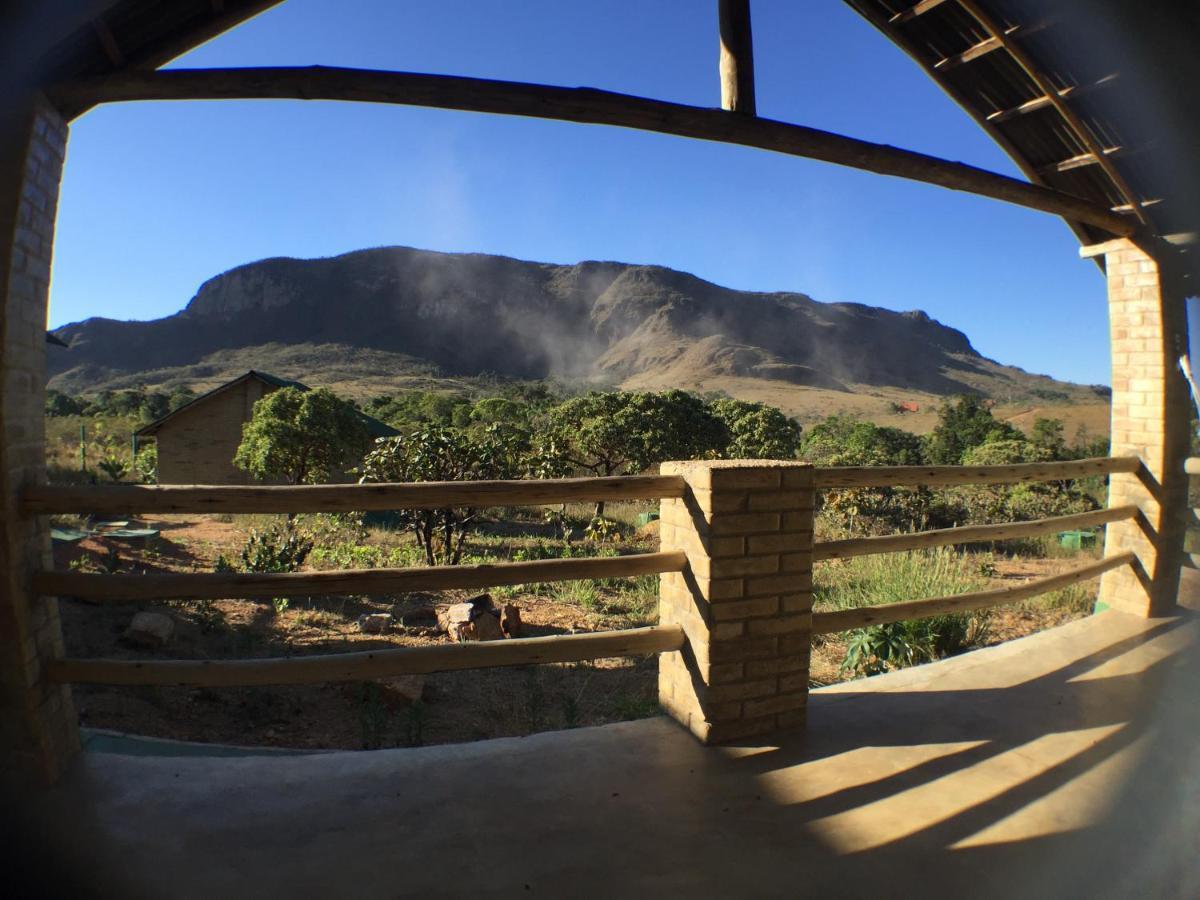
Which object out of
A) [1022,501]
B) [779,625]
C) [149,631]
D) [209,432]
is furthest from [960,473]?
[209,432]

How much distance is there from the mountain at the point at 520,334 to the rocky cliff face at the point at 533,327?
249 mm

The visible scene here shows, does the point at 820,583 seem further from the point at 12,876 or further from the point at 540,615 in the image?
the point at 12,876

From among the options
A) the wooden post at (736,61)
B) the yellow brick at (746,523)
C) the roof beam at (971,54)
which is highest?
the roof beam at (971,54)

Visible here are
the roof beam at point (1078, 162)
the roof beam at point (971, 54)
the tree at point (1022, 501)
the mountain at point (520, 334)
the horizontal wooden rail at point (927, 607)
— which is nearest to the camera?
the horizontal wooden rail at point (927, 607)

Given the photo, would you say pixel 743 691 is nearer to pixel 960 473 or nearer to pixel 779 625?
pixel 779 625

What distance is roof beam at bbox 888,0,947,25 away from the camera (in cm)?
398

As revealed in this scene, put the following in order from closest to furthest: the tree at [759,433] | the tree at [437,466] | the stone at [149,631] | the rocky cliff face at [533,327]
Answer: the stone at [149,631]
the tree at [437,466]
the tree at [759,433]
the rocky cliff face at [533,327]

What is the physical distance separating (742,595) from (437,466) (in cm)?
771

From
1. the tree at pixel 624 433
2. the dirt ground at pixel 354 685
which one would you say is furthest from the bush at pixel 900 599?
the tree at pixel 624 433

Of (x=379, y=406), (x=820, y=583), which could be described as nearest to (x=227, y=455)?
(x=379, y=406)

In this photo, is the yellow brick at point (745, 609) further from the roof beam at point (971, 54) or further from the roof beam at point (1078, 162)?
the roof beam at point (1078, 162)

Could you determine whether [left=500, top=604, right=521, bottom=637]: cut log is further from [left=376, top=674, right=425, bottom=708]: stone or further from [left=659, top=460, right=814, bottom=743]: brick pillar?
[left=659, top=460, right=814, bottom=743]: brick pillar

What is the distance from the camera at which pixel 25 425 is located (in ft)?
7.71

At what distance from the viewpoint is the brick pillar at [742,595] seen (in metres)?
2.72
